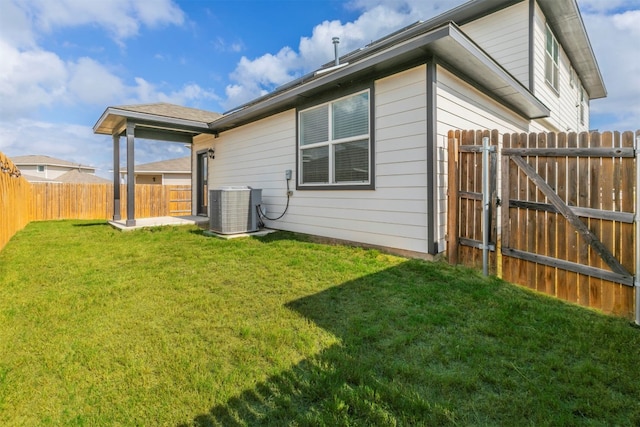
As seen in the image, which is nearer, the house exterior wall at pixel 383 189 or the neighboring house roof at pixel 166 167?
the house exterior wall at pixel 383 189

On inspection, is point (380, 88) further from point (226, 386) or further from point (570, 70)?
point (570, 70)

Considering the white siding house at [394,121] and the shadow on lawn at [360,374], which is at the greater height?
the white siding house at [394,121]

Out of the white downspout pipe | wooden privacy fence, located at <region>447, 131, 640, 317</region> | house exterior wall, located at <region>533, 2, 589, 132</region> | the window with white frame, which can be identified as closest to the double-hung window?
wooden privacy fence, located at <region>447, 131, 640, 317</region>

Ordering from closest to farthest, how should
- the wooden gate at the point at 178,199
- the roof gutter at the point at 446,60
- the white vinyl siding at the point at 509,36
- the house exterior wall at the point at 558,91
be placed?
the roof gutter at the point at 446,60 < the white vinyl siding at the point at 509,36 < the house exterior wall at the point at 558,91 < the wooden gate at the point at 178,199

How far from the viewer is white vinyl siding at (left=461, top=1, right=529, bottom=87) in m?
6.84

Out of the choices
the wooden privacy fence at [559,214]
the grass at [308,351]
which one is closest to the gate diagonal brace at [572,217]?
the wooden privacy fence at [559,214]

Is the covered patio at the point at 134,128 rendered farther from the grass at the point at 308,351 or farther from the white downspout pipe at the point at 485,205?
the white downspout pipe at the point at 485,205

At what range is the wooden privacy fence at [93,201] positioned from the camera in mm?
11672

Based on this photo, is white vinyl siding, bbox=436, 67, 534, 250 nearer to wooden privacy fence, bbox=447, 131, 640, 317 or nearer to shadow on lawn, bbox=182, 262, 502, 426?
wooden privacy fence, bbox=447, 131, 640, 317

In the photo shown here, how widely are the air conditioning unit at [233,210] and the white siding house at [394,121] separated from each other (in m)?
0.60

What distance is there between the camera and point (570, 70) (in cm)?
1009

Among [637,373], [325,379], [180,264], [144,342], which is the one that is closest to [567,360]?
[637,373]

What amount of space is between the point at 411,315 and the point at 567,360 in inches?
42.1

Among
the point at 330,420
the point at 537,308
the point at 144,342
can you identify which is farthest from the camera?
the point at 537,308
